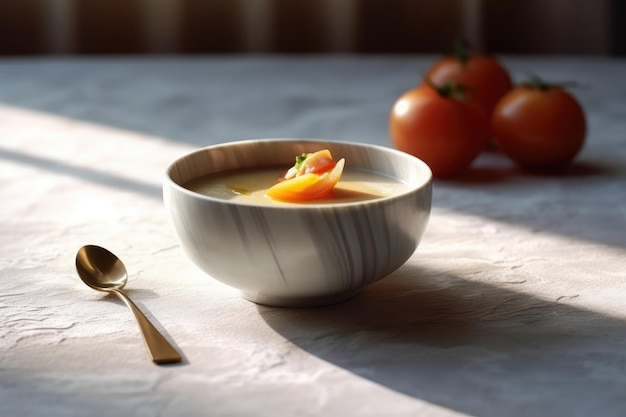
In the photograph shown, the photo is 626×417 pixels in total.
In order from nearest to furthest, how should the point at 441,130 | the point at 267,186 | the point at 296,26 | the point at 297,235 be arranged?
the point at 297,235 → the point at 267,186 → the point at 441,130 → the point at 296,26

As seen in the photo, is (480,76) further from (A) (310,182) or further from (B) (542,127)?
(A) (310,182)

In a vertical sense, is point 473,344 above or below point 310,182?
below

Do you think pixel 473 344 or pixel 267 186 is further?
pixel 267 186

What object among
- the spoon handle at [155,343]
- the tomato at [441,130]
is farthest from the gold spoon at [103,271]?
the tomato at [441,130]

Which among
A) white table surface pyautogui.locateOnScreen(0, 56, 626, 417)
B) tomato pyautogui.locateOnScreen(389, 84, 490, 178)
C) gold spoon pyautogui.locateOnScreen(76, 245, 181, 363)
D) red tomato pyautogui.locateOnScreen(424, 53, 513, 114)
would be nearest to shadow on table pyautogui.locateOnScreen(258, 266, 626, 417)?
white table surface pyautogui.locateOnScreen(0, 56, 626, 417)

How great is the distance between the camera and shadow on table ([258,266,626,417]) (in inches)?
24.3

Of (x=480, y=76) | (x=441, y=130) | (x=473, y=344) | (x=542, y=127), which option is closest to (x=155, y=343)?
(x=473, y=344)

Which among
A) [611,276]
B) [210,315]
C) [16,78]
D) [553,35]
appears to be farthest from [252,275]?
[553,35]

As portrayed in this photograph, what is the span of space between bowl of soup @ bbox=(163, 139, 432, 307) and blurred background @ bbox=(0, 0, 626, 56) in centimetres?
206

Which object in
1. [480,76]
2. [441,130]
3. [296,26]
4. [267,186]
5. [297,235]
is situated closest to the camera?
[297,235]

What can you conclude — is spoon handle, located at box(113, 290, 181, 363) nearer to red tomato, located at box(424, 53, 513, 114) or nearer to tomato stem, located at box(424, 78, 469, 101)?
tomato stem, located at box(424, 78, 469, 101)

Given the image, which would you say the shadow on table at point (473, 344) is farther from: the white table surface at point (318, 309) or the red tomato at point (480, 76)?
the red tomato at point (480, 76)

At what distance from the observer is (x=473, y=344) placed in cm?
70

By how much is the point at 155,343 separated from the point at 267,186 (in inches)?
7.9
